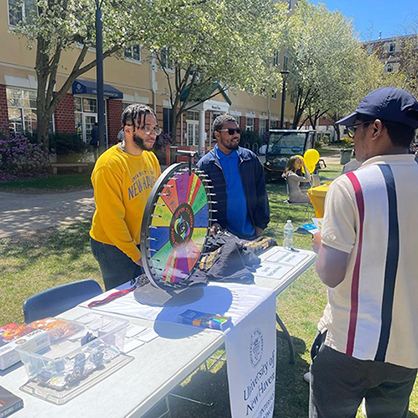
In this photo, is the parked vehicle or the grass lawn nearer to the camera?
the grass lawn

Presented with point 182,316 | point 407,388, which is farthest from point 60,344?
point 407,388

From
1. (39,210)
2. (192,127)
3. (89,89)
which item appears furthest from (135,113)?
(192,127)

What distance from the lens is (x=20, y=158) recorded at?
12.7 meters

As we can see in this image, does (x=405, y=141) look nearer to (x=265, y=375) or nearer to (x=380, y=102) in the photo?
(x=380, y=102)

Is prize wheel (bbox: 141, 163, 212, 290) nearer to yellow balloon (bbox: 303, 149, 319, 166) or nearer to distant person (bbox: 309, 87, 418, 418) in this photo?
distant person (bbox: 309, 87, 418, 418)

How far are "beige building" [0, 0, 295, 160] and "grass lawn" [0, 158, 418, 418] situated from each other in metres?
9.58

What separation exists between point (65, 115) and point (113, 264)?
15.2 meters

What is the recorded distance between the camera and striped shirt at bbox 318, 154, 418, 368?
143 centimetres

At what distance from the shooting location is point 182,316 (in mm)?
2029

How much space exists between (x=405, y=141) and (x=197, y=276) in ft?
4.78

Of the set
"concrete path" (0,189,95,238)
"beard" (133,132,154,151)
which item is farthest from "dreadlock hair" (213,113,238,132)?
"concrete path" (0,189,95,238)

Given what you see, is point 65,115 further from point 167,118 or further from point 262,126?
point 262,126

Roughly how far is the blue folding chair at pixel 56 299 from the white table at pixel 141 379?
65 centimetres

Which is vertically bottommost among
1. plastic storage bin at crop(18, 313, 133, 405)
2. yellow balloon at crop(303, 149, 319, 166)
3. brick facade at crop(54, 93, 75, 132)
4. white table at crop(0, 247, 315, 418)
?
white table at crop(0, 247, 315, 418)
